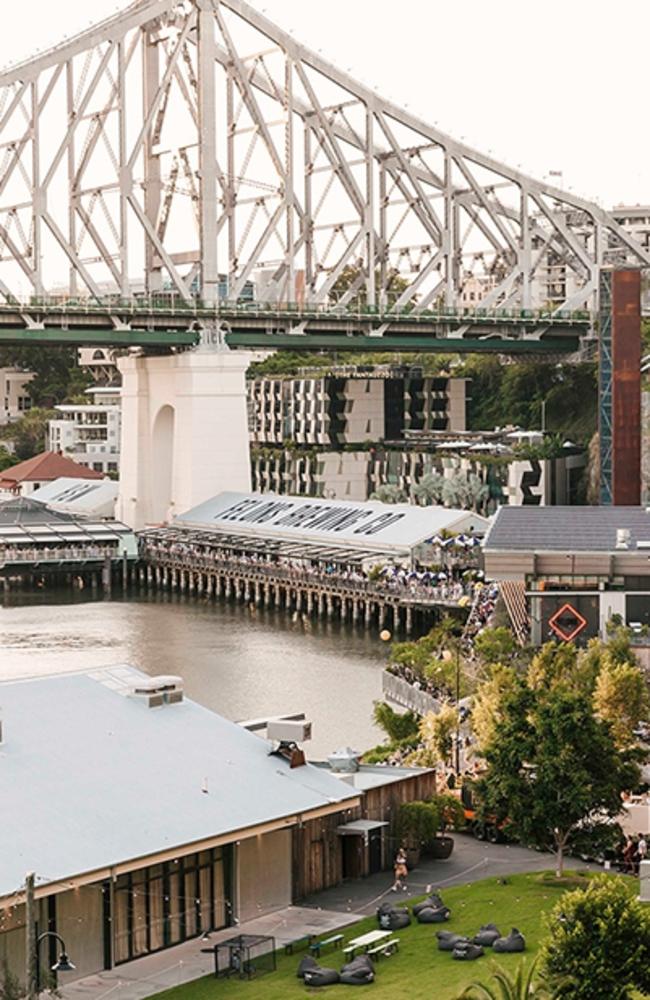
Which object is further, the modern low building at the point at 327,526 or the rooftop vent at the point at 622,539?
the modern low building at the point at 327,526

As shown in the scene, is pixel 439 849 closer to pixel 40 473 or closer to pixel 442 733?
pixel 442 733

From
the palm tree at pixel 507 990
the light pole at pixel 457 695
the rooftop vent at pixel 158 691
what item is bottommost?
the light pole at pixel 457 695

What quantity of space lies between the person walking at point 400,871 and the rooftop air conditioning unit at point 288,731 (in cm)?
215

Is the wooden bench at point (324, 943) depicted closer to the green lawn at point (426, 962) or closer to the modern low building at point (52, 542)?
the green lawn at point (426, 962)

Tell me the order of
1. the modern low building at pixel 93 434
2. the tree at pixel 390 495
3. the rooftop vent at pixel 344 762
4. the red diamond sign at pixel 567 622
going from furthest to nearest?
the modern low building at pixel 93 434
the tree at pixel 390 495
the red diamond sign at pixel 567 622
the rooftop vent at pixel 344 762

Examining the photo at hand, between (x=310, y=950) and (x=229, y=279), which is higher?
(x=229, y=279)

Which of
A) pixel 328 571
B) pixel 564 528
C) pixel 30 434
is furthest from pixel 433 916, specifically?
pixel 30 434

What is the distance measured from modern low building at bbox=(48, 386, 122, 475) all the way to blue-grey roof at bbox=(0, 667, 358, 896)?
97.1 metres

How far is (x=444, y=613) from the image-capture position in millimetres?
68750

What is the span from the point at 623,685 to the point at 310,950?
1351 cm

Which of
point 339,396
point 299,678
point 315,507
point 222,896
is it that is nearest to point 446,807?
point 222,896

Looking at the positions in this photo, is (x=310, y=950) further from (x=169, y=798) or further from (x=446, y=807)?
(x=446, y=807)

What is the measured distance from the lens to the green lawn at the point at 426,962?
25734mm

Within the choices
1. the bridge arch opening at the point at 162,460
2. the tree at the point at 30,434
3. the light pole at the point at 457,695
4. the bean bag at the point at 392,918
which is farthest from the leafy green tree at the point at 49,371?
the bean bag at the point at 392,918
